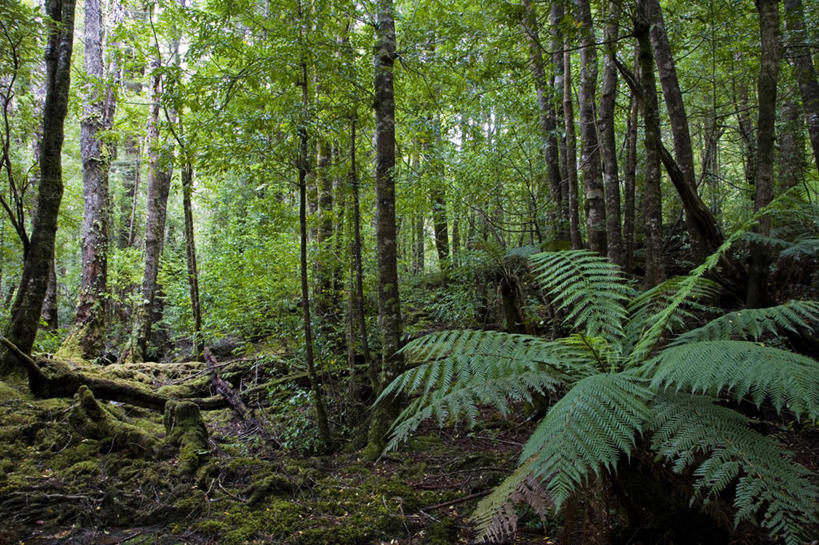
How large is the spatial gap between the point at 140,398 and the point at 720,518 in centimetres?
607

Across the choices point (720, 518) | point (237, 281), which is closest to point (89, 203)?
point (237, 281)

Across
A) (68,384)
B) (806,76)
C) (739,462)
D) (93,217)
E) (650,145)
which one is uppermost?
(806,76)

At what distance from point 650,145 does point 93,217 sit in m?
9.76

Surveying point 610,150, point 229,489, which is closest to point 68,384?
point 229,489

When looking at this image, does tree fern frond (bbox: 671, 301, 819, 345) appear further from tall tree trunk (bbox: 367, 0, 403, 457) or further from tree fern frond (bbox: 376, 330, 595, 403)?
tall tree trunk (bbox: 367, 0, 403, 457)

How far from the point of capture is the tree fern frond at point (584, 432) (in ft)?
4.52

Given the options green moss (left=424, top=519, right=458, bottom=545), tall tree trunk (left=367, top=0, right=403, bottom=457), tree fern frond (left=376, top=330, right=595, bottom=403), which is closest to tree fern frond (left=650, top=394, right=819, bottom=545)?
tree fern frond (left=376, top=330, right=595, bottom=403)

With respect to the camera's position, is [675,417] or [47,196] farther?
[47,196]

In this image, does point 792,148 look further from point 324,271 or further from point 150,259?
point 150,259

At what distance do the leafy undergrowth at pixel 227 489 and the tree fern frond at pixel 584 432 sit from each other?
4.46 ft

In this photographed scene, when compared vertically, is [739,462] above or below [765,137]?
below

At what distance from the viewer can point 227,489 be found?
11.8 feet

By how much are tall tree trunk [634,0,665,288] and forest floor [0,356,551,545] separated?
8.19 feet

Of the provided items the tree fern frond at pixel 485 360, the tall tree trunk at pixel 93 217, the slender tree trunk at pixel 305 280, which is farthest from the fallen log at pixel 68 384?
the tree fern frond at pixel 485 360
